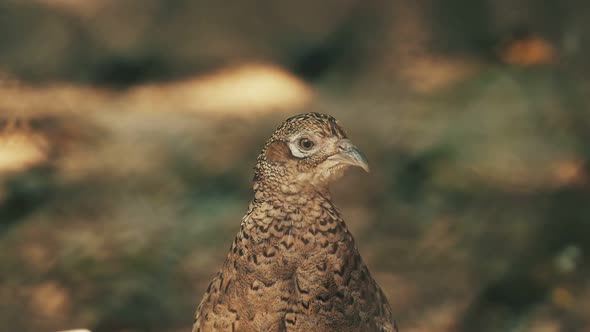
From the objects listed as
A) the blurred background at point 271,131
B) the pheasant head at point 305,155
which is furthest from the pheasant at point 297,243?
the blurred background at point 271,131

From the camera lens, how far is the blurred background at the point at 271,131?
434cm

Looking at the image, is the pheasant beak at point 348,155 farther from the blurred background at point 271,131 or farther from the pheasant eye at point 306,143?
the blurred background at point 271,131

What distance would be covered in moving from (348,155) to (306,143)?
13 centimetres

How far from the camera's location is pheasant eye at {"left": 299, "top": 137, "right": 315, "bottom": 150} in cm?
259

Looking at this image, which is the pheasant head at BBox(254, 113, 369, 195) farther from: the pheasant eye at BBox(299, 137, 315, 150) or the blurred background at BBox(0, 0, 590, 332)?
the blurred background at BBox(0, 0, 590, 332)

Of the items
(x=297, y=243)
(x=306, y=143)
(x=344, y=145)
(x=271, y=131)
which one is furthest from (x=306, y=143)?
(x=271, y=131)

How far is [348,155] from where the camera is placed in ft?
8.45

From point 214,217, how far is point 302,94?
855 mm

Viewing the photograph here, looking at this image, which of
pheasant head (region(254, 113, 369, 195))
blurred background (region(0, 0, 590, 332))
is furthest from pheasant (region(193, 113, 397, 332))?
blurred background (region(0, 0, 590, 332))

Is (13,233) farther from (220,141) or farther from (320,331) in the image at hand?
(320,331)

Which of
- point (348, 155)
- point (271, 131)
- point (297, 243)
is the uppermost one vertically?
point (271, 131)

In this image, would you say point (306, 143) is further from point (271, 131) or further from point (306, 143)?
point (271, 131)

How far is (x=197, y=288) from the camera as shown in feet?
14.3

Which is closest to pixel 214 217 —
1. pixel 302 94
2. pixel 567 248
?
pixel 302 94
